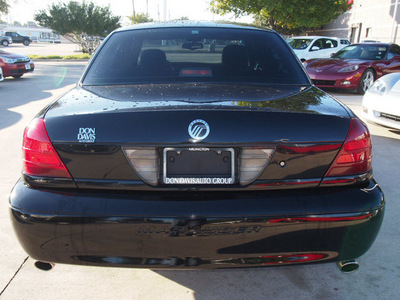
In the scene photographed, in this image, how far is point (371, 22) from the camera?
28484 mm

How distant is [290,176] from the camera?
181 centimetres

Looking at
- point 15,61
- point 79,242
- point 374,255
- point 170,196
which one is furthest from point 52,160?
point 15,61

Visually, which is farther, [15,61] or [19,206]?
[15,61]

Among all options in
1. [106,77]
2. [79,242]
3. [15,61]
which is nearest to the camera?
[79,242]

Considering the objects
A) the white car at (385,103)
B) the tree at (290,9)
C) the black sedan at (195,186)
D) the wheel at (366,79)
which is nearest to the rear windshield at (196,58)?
the black sedan at (195,186)

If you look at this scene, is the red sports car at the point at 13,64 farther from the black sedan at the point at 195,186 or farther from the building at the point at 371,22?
the building at the point at 371,22

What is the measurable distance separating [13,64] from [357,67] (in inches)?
429

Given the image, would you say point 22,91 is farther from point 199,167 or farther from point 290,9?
point 290,9

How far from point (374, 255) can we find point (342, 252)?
3.16ft

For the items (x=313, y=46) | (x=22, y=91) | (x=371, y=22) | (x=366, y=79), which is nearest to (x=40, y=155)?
(x=22, y=91)

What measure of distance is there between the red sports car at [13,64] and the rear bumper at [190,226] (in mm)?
12323

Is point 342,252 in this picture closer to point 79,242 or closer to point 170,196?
point 170,196

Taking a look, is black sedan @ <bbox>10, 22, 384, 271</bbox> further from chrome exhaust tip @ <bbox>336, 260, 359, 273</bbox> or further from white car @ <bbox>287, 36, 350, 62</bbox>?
white car @ <bbox>287, 36, 350, 62</bbox>

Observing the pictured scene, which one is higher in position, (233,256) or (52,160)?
(52,160)
